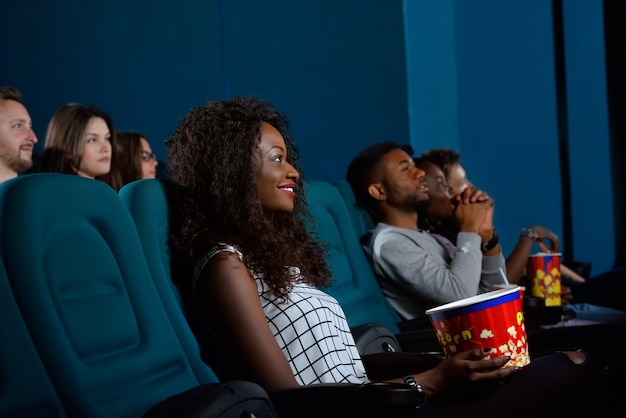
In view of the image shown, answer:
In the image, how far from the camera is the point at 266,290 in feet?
4.88

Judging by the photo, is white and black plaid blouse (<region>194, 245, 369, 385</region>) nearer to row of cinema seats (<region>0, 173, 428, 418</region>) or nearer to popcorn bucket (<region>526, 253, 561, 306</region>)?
row of cinema seats (<region>0, 173, 428, 418</region>)

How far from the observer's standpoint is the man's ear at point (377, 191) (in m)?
2.44

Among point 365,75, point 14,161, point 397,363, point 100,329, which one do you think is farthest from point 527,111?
point 100,329

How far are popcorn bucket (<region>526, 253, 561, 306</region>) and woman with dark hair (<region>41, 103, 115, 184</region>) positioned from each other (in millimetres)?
1530

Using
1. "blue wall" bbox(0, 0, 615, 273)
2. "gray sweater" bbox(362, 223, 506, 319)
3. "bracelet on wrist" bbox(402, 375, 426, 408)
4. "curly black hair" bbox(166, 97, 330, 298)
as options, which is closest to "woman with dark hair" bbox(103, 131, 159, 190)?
"blue wall" bbox(0, 0, 615, 273)

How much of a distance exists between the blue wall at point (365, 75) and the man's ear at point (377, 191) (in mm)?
723

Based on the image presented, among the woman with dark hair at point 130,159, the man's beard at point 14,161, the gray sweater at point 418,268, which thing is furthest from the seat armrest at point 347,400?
the woman with dark hair at point 130,159

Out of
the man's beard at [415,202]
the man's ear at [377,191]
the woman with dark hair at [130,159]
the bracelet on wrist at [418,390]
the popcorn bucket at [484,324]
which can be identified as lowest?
the bracelet on wrist at [418,390]

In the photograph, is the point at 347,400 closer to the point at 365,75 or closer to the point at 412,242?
the point at 412,242

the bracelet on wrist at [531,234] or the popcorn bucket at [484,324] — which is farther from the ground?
the popcorn bucket at [484,324]

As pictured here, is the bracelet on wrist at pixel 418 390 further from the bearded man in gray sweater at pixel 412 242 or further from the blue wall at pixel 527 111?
the blue wall at pixel 527 111

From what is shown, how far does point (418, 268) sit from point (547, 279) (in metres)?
0.39

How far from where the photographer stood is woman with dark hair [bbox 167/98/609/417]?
1.35m

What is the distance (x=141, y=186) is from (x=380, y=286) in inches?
41.8
